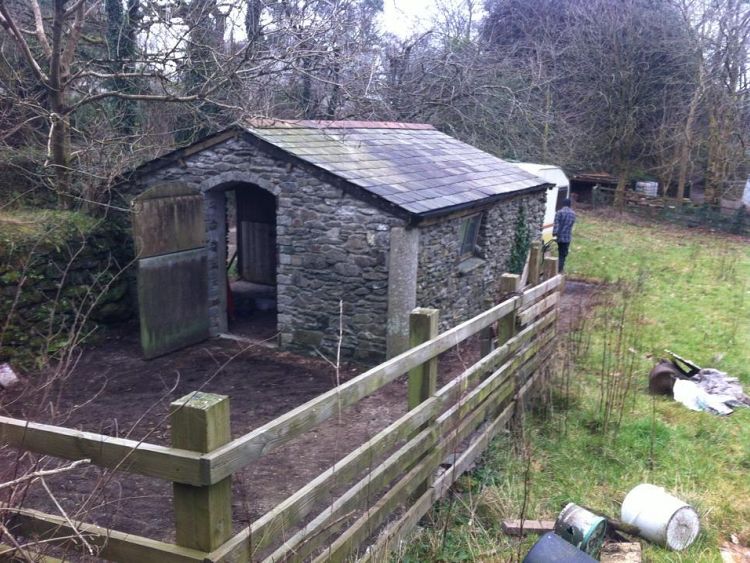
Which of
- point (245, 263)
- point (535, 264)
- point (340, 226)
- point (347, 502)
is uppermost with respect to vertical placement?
point (340, 226)

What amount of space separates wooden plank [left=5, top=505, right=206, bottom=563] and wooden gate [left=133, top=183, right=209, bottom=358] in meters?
6.28

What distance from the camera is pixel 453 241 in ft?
32.6

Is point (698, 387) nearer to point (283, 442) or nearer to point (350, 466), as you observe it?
point (350, 466)

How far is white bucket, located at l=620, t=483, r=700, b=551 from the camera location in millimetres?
4250

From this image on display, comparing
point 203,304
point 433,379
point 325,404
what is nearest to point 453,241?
A: point 203,304

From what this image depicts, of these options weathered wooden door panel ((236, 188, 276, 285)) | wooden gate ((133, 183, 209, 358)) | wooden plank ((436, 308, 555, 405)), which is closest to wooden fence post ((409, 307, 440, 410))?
wooden plank ((436, 308, 555, 405))

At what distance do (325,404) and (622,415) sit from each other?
445 centimetres

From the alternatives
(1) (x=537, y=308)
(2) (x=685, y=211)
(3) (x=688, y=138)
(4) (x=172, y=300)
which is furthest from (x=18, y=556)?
(3) (x=688, y=138)

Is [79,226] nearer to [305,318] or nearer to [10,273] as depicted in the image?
[10,273]

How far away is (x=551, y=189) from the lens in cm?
1544

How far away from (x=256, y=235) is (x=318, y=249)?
4.26m

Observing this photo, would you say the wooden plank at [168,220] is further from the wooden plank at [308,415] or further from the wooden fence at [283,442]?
the wooden plank at [308,415]

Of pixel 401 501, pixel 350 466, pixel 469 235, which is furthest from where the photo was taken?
pixel 469 235

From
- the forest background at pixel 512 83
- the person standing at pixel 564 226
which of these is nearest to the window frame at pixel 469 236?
the forest background at pixel 512 83
